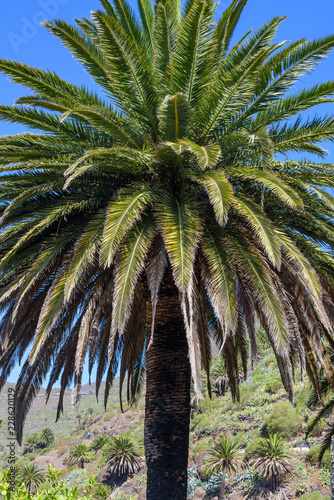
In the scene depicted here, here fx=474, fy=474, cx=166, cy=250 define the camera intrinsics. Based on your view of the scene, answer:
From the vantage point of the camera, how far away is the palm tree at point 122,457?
54.4 meters

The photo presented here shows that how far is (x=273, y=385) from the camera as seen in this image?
198 ft

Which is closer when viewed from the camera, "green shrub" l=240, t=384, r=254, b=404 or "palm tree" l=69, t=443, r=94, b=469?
"green shrub" l=240, t=384, r=254, b=404

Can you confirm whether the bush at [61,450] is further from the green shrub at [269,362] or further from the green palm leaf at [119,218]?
the green palm leaf at [119,218]

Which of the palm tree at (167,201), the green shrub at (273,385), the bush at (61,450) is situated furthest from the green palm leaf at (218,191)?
the bush at (61,450)

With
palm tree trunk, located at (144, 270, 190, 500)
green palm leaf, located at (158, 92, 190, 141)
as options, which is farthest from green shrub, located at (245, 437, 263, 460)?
green palm leaf, located at (158, 92, 190, 141)

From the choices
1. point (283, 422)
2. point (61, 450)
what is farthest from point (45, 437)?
point (283, 422)

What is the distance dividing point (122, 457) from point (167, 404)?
52.1 metres

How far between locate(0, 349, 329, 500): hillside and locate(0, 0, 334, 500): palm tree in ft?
89.8

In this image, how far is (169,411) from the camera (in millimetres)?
7070

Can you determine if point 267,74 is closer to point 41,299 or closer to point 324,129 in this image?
point 324,129

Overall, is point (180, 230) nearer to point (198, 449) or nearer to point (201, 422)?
point (198, 449)

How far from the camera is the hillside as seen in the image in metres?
42.8

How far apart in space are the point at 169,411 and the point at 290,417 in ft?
159

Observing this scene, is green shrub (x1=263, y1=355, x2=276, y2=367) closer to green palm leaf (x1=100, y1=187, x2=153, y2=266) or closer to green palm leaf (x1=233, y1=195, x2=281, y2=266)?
green palm leaf (x1=233, y1=195, x2=281, y2=266)
